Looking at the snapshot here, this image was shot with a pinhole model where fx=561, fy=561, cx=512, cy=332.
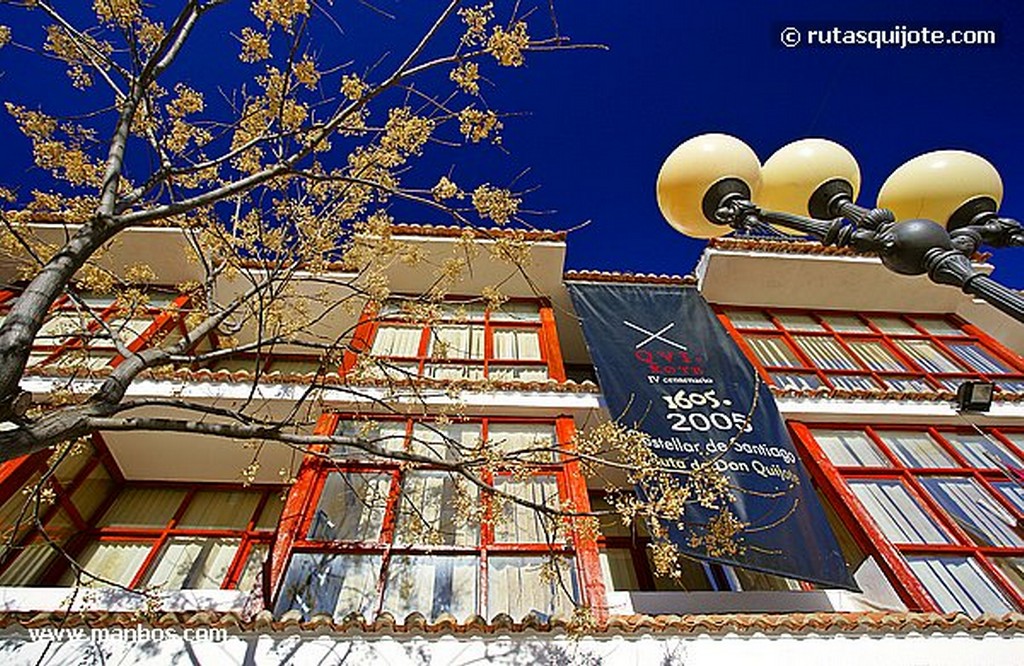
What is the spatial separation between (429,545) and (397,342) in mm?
3532

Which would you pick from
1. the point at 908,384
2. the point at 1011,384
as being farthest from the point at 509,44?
the point at 1011,384

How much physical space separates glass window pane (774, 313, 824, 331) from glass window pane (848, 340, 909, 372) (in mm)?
585

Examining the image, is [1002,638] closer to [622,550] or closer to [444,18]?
[622,550]

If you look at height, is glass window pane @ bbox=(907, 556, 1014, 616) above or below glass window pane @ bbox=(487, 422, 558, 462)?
below

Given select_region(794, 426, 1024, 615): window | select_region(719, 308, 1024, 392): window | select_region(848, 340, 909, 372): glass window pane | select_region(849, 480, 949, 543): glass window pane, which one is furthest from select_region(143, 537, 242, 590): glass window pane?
select_region(848, 340, 909, 372): glass window pane

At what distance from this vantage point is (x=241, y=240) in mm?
5422

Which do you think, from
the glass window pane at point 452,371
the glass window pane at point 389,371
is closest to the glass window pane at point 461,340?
the glass window pane at point 452,371

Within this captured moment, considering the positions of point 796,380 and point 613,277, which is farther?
point 613,277

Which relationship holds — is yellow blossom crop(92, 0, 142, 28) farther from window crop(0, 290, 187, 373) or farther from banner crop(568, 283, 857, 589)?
banner crop(568, 283, 857, 589)

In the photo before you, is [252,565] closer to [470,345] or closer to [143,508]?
[143,508]

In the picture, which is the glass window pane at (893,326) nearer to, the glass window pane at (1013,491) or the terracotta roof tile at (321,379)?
the glass window pane at (1013,491)

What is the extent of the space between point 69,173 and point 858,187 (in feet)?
17.8

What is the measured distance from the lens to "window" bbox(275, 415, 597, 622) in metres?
4.34

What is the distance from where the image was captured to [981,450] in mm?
6457
